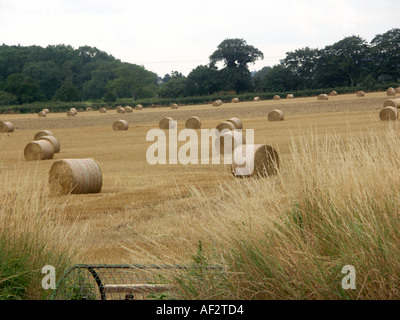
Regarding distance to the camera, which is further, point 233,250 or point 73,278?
point 73,278

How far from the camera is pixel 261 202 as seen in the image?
6273 millimetres

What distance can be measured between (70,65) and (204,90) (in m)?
27.8

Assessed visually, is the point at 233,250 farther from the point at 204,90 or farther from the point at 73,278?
the point at 204,90

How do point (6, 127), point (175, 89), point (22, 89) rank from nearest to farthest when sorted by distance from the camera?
point (6, 127)
point (22, 89)
point (175, 89)

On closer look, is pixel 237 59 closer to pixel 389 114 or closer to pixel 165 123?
pixel 165 123

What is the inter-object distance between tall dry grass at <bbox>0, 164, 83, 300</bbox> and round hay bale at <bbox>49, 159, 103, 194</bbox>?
28.3ft

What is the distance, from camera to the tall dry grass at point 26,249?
6.23 m

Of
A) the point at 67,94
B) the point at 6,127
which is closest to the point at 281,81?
the point at 67,94

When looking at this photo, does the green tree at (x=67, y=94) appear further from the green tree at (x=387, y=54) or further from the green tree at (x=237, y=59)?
the green tree at (x=387, y=54)

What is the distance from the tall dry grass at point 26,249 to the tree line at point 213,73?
77323 mm

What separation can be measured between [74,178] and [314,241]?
34.9ft

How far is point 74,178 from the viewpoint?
15.6m

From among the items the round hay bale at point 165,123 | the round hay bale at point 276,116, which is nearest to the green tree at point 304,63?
the round hay bale at point 276,116

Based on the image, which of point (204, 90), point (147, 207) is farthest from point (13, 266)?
point (204, 90)
